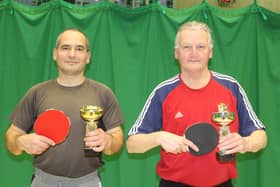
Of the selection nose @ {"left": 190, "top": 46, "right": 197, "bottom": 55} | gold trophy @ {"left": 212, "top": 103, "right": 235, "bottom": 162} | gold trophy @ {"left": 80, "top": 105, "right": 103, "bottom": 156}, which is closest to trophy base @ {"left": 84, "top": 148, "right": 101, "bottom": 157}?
gold trophy @ {"left": 80, "top": 105, "right": 103, "bottom": 156}

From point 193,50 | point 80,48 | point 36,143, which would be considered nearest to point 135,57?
point 80,48

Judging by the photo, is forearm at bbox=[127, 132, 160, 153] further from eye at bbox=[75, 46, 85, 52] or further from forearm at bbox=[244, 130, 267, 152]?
eye at bbox=[75, 46, 85, 52]

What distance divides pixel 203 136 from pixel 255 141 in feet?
A: 1.18

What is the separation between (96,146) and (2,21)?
7.60ft

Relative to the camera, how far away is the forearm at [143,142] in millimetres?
2473

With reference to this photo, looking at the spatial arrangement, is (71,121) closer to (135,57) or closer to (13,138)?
(13,138)

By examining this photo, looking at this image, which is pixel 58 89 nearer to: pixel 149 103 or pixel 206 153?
pixel 149 103

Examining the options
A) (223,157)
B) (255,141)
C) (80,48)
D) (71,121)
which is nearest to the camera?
(223,157)

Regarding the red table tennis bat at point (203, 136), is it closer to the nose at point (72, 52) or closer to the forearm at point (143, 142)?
the forearm at point (143, 142)

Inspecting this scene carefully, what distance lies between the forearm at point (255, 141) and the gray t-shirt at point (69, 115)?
0.91 m

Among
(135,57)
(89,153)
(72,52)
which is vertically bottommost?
(89,153)

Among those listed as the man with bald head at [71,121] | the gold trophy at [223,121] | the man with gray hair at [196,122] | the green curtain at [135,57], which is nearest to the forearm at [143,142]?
the man with gray hair at [196,122]

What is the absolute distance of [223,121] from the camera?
2385 mm

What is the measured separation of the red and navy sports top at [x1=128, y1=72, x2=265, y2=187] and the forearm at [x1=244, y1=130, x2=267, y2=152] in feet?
0.15
